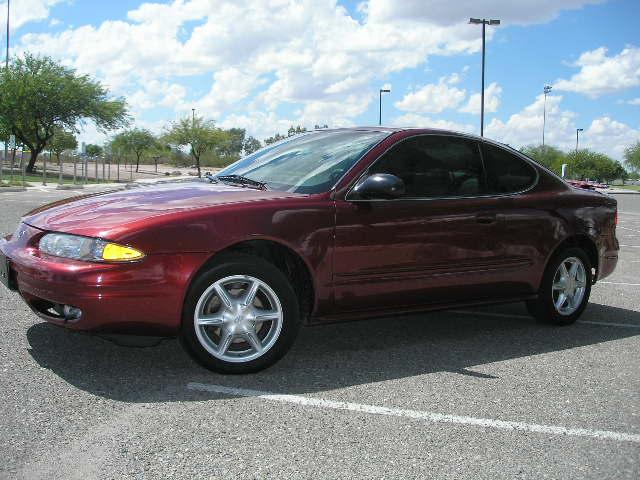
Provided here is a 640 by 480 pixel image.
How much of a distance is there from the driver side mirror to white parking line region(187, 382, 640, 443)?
135 centimetres

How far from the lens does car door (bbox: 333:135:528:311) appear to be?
14.9ft

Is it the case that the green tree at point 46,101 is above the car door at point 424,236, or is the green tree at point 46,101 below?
above

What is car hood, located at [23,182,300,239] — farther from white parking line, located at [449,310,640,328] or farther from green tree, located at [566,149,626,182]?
green tree, located at [566,149,626,182]

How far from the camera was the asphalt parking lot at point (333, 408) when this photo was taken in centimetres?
300

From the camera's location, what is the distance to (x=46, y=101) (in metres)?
46.2

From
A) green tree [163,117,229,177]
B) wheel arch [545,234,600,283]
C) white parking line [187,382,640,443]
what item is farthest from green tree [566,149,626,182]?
white parking line [187,382,640,443]

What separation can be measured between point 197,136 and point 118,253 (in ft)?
244

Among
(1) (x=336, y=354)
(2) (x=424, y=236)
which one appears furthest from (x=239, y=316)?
(2) (x=424, y=236)

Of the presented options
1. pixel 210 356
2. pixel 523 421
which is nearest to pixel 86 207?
pixel 210 356

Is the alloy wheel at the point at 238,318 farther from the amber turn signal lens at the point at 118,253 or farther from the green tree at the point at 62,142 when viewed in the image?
the green tree at the point at 62,142

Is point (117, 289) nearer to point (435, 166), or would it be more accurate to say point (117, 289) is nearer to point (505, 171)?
point (435, 166)

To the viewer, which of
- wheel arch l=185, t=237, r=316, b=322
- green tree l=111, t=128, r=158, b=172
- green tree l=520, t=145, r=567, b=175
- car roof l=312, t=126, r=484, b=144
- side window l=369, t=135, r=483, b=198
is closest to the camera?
wheel arch l=185, t=237, r=316, b=322

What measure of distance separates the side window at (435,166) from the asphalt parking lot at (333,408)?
3.63ft

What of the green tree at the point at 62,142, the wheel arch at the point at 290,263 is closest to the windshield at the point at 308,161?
the wheel arch at the point at 290,263
